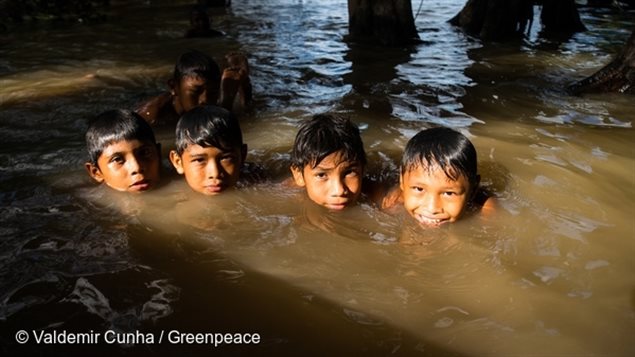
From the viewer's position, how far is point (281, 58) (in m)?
7.48

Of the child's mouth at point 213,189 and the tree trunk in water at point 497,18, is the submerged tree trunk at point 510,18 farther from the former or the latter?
the child's mouth at point 213,189

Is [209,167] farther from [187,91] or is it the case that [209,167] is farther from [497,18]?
[497,18]

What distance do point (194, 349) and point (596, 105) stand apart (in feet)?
15.0

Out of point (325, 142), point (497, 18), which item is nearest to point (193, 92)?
point (325, 142)

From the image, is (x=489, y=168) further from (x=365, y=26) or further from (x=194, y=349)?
(x=365, y=26)

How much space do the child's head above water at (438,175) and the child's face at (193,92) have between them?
2.52m

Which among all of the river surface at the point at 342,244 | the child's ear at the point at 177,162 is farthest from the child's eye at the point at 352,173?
the child's ear at the point at 177,162

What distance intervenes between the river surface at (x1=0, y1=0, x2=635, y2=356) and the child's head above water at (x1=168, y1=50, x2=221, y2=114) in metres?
0.42

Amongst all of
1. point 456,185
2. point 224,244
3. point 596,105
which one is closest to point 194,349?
point 224,244

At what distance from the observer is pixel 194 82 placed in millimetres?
4621

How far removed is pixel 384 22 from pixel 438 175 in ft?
20.4

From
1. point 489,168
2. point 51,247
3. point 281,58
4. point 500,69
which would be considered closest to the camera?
point 51,247

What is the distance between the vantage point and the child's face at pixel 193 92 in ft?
15.2

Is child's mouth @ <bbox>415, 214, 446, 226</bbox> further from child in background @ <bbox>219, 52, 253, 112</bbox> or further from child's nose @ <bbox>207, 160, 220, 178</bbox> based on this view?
child in background @ <bbox>219, 52, 253, 112</bbox>
